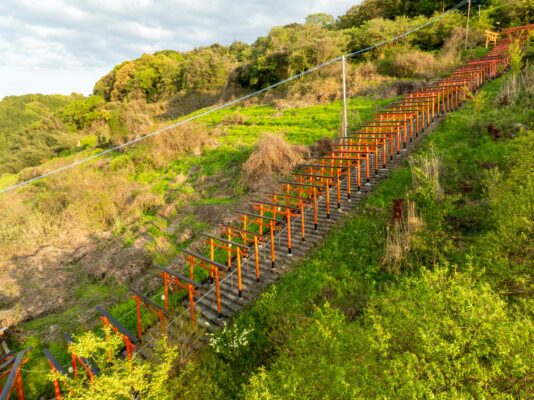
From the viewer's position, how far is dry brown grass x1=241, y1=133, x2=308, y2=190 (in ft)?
56.4

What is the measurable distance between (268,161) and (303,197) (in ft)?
12.8

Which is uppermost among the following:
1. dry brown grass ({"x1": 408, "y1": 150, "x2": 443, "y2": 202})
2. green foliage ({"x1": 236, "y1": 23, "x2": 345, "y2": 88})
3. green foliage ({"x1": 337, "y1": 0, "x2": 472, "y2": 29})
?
green foliage ({"x1": 337, "y1": 0, "x2": 472, "y2": 29})

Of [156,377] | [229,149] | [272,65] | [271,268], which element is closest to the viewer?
[156,377]

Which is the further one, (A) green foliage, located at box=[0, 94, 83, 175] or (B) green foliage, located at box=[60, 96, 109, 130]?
(B) green foliage, located at box=[60, 96, 109, 130]

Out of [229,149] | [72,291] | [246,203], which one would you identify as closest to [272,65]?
[229,149]

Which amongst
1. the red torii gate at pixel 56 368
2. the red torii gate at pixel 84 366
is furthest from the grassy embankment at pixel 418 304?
the red torii gate at pixel 56 368

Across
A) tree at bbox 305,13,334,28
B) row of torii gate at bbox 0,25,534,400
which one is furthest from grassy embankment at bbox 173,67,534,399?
tree at bbox 305,13,334,28

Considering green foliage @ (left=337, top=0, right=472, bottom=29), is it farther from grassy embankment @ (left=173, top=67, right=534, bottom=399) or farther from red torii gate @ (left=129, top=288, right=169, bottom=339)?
red torii gate @ (left=129, top=288, right=169, bottom=339)

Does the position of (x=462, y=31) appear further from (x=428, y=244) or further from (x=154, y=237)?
(x=154, y=237)

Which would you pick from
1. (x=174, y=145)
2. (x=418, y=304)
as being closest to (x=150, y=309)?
(x=418, y=304)

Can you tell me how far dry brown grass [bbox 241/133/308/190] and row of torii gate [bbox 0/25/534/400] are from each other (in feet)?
2.72

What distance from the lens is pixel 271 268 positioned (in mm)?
10812

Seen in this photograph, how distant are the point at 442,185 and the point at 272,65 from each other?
2822 cm

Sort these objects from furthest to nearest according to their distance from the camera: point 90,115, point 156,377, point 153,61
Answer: point 153,61 → point 90,115 → point 156,377
